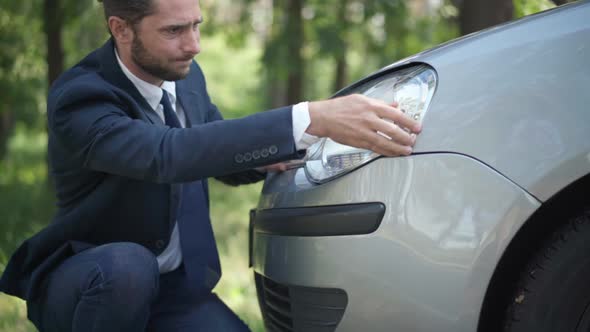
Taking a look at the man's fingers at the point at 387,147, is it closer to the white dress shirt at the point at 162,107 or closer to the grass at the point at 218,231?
the white dress shirt at the point at 162,107

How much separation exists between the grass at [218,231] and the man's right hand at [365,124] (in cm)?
149

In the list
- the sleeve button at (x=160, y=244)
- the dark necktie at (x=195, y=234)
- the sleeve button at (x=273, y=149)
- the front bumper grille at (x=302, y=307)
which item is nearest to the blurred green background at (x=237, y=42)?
the dark necktie at (x=195, y=234)

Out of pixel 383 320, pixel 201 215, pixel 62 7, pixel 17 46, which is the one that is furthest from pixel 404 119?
pixel 17 46

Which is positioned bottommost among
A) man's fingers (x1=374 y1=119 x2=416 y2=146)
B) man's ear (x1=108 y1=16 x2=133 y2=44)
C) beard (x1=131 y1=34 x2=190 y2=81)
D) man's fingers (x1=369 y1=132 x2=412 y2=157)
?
man's fingers (x1=369 y1=132 x2=412 y2=157)

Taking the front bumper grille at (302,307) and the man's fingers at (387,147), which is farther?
the front bumper grille at (302,307)

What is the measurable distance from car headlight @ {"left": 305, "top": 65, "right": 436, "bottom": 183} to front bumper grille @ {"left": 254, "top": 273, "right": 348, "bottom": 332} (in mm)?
302

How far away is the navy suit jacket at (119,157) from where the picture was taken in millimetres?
1856

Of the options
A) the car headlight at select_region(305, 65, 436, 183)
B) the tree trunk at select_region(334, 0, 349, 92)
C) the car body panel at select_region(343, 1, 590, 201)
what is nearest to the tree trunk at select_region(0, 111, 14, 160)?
the tree trunk at select_region(334, 0, 349, 92)

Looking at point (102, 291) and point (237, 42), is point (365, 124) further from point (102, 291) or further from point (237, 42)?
point (237, 42)

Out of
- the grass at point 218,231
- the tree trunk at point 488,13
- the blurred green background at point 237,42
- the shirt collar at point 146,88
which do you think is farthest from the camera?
the blurred green background at point 237,42

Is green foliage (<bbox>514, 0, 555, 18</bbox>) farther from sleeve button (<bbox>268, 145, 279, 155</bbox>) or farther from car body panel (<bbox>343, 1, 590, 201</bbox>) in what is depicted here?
sleeve button (<bbox>268, 145, 279, 155</bbox>)

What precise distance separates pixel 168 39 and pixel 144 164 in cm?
45

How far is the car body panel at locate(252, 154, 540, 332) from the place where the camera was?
164 centimetres

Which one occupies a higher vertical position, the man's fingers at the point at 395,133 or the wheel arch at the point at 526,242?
the man's fingers at the point at 395,133
